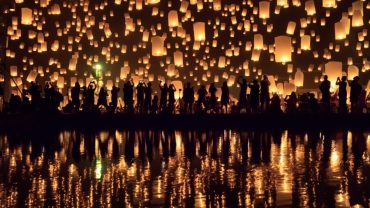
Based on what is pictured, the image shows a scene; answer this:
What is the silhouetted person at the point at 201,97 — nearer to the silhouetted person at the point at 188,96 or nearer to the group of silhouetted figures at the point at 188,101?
the group of silhouetted figures at the point at 188,101

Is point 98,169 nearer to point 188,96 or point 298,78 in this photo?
point 188,96

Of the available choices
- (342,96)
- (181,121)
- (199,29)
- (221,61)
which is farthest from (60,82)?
(342,96)

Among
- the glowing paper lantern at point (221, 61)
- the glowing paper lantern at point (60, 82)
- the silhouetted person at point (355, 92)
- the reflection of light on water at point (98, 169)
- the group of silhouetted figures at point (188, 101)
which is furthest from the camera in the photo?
the glowing paper lantern at point (60, 82)

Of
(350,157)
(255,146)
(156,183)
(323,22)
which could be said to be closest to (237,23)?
(323,22)

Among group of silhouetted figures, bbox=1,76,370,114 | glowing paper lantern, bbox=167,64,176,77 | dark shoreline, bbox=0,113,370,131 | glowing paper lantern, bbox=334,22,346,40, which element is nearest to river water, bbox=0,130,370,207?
dark shoreline, bbox=0,113,370,131

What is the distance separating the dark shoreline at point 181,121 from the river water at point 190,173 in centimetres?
372

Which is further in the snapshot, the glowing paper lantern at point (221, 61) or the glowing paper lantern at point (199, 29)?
the glowing paper lantern at point (221, 61)

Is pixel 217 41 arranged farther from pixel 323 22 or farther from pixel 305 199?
pixel 305 199

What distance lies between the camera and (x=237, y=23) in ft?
104

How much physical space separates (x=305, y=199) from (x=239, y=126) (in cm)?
1175

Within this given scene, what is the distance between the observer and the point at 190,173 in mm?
7758

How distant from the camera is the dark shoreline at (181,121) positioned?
16672 millimetres

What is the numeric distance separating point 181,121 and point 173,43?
47.3 ft

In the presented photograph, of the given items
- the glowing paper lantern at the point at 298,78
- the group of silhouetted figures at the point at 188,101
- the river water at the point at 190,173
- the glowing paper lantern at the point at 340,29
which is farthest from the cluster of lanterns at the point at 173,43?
the river water at the point at 190,173
